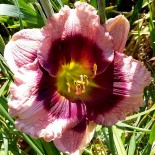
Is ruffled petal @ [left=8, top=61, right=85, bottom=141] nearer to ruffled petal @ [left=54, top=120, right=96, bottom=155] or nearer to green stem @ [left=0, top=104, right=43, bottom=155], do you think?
ruffled petal @ [left=54, top=120, right=96, bottom=155]

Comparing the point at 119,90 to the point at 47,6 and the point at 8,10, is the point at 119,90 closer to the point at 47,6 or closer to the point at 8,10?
the point at 47,6

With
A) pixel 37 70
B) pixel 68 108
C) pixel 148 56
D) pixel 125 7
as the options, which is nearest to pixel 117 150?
pixel 68 108

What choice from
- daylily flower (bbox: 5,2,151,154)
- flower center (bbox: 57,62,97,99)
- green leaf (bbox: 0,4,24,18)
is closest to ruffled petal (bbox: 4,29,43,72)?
daylily flower (bbox: 5,2,151,154)

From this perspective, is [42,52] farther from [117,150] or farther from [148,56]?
[148,56]

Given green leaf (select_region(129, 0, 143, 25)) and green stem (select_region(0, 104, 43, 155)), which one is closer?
green stem (select_region(0, 104, 43, 155))

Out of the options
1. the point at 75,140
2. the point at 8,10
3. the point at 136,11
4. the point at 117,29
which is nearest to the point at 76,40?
the point at 117,29

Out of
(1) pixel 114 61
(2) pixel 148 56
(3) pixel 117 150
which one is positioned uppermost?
(1) pixel 114 61

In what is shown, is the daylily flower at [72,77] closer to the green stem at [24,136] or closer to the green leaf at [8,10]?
the green stem at [24,136]
